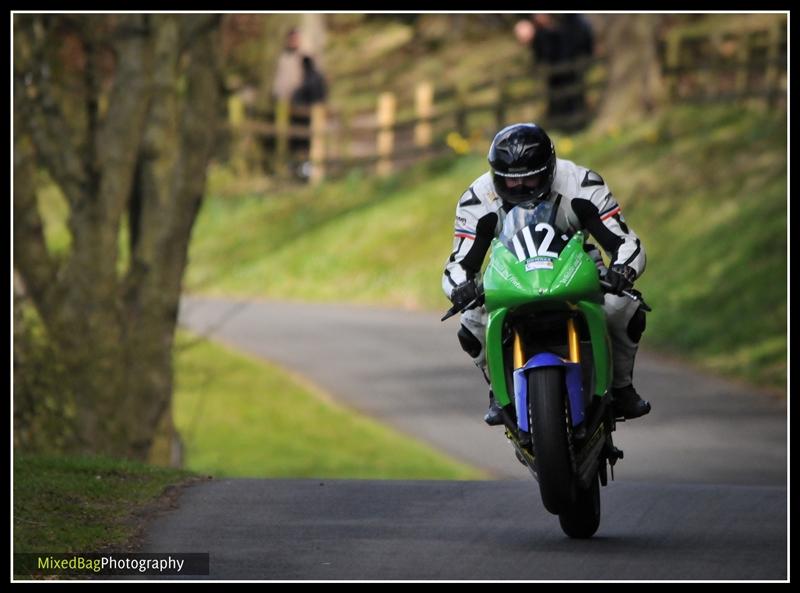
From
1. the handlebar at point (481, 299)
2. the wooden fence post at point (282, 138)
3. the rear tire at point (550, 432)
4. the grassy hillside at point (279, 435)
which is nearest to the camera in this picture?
the rear tire at point (550, 432)

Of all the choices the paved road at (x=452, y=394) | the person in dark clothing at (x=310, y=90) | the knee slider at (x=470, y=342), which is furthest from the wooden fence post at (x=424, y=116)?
the knee slider at (x=470, y=342)

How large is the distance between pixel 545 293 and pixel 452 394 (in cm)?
1220

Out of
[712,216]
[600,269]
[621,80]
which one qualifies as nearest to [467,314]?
[600,269]

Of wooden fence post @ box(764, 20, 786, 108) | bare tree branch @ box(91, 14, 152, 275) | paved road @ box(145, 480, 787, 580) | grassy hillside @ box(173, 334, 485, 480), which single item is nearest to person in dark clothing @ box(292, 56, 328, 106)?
wooden fence post @ box(764, 20, 786, 108)

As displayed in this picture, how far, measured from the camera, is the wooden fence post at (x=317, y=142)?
40156 millimetres

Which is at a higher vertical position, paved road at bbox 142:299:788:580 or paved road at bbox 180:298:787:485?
paved road at bbox 180:298:787:485

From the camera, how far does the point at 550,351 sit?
9172mm

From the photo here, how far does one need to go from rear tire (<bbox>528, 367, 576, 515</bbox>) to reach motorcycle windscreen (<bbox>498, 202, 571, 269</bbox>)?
55cm

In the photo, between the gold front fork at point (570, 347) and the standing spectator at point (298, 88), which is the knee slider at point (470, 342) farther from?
the standing spectator at point (298, 88)

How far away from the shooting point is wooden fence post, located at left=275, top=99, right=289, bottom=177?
134 feet

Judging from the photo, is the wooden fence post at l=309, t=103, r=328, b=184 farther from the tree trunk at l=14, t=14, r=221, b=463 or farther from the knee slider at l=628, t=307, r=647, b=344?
the knee slider at l=628, t=307, r=647, b=344

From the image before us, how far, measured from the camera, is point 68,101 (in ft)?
59.1

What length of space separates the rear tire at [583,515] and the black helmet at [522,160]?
57.5 inches
